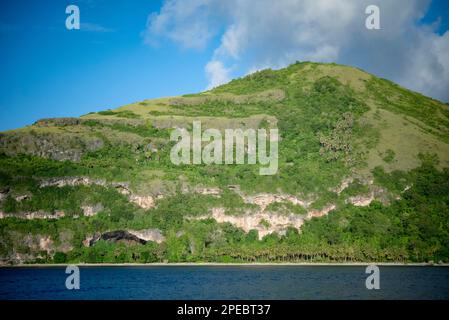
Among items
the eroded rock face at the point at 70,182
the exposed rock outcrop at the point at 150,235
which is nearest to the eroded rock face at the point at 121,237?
the exposed rock outcrop at the point at 150,235

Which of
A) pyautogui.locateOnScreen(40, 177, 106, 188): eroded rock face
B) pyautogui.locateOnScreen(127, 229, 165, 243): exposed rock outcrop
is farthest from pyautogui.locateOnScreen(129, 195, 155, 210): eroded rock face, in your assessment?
pyautogui.locateOnScreen(127, 229, 165, 243): exposed rock outcrop

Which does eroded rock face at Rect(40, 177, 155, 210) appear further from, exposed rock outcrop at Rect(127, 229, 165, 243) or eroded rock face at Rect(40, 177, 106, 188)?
exposed rock outcrop at Rect(127, 229, 165, 243)

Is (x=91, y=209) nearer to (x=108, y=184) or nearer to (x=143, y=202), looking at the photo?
(x=108, y=184)

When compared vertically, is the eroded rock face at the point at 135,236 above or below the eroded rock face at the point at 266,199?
below

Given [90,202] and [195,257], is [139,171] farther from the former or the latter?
[195,257]

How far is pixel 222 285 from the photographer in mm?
94188

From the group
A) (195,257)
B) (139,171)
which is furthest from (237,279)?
(139,171)

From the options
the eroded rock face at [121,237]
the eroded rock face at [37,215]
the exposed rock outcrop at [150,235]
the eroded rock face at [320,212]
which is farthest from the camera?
the eroded rock face at [320,212]

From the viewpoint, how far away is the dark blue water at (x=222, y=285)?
82.4 metres

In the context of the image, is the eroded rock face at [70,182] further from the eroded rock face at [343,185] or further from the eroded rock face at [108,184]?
the eroded rock face at [343,185]

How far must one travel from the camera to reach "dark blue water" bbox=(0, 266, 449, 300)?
82.4 meters

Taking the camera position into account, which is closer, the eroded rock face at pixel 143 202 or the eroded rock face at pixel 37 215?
the eroded rock face at pixel 37 215

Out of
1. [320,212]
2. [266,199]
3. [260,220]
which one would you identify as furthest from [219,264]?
[320,212]
